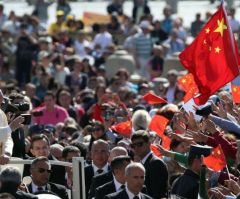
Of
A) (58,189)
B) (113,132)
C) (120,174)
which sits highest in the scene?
(120,174)

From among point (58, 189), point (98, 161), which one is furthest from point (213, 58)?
point (58, 189)

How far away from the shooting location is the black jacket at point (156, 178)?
54.1 ft

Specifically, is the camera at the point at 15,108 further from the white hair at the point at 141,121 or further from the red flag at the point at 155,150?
the white hair at the point at 141,121

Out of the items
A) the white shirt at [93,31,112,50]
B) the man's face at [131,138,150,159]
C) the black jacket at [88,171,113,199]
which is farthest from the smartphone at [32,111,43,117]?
→ the white shirt at [93,31,112,50]

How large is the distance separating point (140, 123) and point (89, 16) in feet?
67.9

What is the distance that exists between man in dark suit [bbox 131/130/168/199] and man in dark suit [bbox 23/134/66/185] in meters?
0.88

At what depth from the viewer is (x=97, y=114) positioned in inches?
863

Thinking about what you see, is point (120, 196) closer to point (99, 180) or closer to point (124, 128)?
point (99, 180)

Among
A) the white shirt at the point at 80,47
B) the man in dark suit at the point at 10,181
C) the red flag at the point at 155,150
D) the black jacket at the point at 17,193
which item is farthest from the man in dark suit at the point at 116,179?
the white shirt at the point at 80,47

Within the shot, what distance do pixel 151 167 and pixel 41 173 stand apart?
160cm

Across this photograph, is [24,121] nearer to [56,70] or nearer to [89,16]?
[56,70]

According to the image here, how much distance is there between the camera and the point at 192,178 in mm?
15422

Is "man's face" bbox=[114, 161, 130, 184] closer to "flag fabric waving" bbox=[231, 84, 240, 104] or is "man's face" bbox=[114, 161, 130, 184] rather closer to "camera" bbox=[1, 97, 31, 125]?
"camera" bbox=[1, 97, 31, 125]

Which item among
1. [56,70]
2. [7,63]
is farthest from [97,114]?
[7,63]
